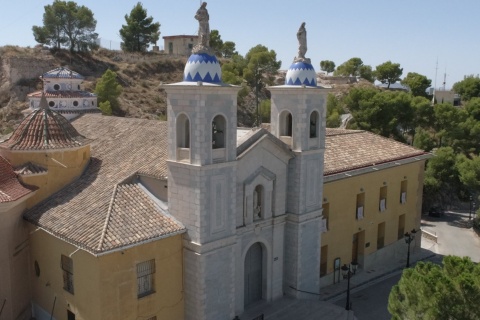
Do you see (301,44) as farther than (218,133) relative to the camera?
Yes

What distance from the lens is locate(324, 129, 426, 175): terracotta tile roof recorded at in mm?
24209

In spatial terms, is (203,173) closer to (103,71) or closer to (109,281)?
(109,281)

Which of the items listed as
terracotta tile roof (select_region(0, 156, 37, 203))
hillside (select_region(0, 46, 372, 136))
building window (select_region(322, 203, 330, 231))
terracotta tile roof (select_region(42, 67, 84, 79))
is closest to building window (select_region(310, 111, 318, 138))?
building window (select_region(322, 203, 330, 231))

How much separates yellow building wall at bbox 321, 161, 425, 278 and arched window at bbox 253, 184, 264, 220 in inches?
185

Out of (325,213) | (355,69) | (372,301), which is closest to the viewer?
(372,301)

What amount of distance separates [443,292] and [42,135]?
15.8 meters

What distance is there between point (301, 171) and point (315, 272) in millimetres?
5041

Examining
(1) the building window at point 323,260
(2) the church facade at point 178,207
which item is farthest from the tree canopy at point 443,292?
(1) the building window at point 323,260

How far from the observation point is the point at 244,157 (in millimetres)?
18141

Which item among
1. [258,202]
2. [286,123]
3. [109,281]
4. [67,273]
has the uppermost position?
[286,123]

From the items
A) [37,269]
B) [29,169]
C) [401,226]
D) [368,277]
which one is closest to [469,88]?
[401,226]

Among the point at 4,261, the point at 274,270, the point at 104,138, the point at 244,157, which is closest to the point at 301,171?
the point at 244,157

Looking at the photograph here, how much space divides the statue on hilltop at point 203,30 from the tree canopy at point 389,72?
74880 mm

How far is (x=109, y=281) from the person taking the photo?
49.0 feet
